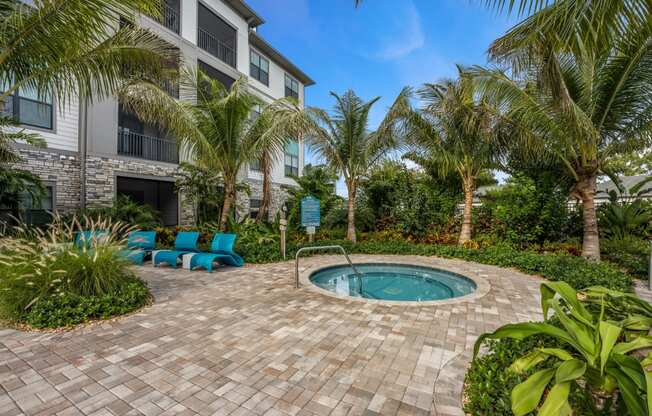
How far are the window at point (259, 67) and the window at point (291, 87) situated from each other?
2.02 metres

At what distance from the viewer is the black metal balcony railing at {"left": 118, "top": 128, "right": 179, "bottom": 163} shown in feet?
37.7

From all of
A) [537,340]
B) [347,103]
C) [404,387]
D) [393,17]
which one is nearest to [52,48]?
[393,17]

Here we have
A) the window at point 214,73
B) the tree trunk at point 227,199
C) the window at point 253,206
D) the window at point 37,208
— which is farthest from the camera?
the window at point 253,206

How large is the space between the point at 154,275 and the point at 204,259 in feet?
3.72

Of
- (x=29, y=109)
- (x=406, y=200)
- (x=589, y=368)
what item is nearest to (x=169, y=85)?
(x=29, y=109)

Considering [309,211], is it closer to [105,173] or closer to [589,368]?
[105,173]

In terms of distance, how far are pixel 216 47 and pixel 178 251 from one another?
12.8 metres

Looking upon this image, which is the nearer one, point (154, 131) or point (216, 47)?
point (154, 131)

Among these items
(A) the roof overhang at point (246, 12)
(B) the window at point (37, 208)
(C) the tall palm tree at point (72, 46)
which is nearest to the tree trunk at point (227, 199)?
(C) the tall palm tree at point (72, 46)

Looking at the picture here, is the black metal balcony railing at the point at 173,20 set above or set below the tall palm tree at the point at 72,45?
above

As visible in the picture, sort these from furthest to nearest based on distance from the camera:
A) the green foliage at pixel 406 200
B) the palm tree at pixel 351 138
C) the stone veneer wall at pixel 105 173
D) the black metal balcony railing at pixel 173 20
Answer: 1. the black metal balcony railing at pixel 173 20
2. the green foliage at pixel 406 200
3. the stone veneer wall at pixel 105 173
4. the palm tree at pixel 351 138

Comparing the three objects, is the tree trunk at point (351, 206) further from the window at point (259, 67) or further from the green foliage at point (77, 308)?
the window at point (259, 67)

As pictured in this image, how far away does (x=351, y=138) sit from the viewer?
10086 mm

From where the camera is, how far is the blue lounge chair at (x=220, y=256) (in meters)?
6.96
